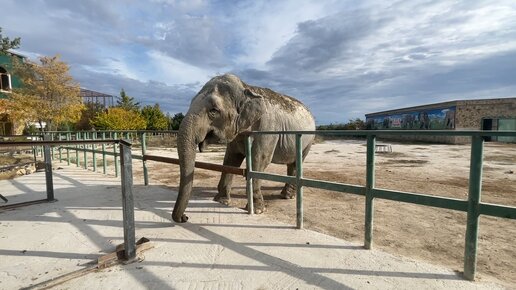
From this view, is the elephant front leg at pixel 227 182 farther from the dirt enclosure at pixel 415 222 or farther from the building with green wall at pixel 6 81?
the building with green wall at pixel 6 81

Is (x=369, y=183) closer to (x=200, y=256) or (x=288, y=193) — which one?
(x=200, y=256)

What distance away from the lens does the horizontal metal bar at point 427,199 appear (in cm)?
225

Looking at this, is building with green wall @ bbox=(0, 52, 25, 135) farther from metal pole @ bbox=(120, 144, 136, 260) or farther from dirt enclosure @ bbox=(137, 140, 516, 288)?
metal pole @ bbox=(120, 144, 136, 260)

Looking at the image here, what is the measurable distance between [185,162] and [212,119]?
715mm

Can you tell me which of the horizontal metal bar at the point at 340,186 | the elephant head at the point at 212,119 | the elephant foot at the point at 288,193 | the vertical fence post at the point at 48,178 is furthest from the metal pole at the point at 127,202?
the elephant foot at the point at 288,193

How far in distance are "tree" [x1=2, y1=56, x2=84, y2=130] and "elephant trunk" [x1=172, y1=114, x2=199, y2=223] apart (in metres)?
24.4

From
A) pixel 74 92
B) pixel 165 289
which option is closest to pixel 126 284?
pixel 165 289

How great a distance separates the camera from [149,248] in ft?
9.37

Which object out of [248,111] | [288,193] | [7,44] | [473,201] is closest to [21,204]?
[248,111]

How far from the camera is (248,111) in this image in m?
4.18

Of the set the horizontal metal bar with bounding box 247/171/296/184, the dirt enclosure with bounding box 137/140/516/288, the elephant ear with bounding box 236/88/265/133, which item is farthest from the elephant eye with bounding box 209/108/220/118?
the dirt enclosure with bounding box 137/140/516/288

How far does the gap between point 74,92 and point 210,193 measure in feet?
76.9

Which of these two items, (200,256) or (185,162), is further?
(185,162)

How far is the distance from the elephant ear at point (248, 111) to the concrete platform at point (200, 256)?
132 cm
